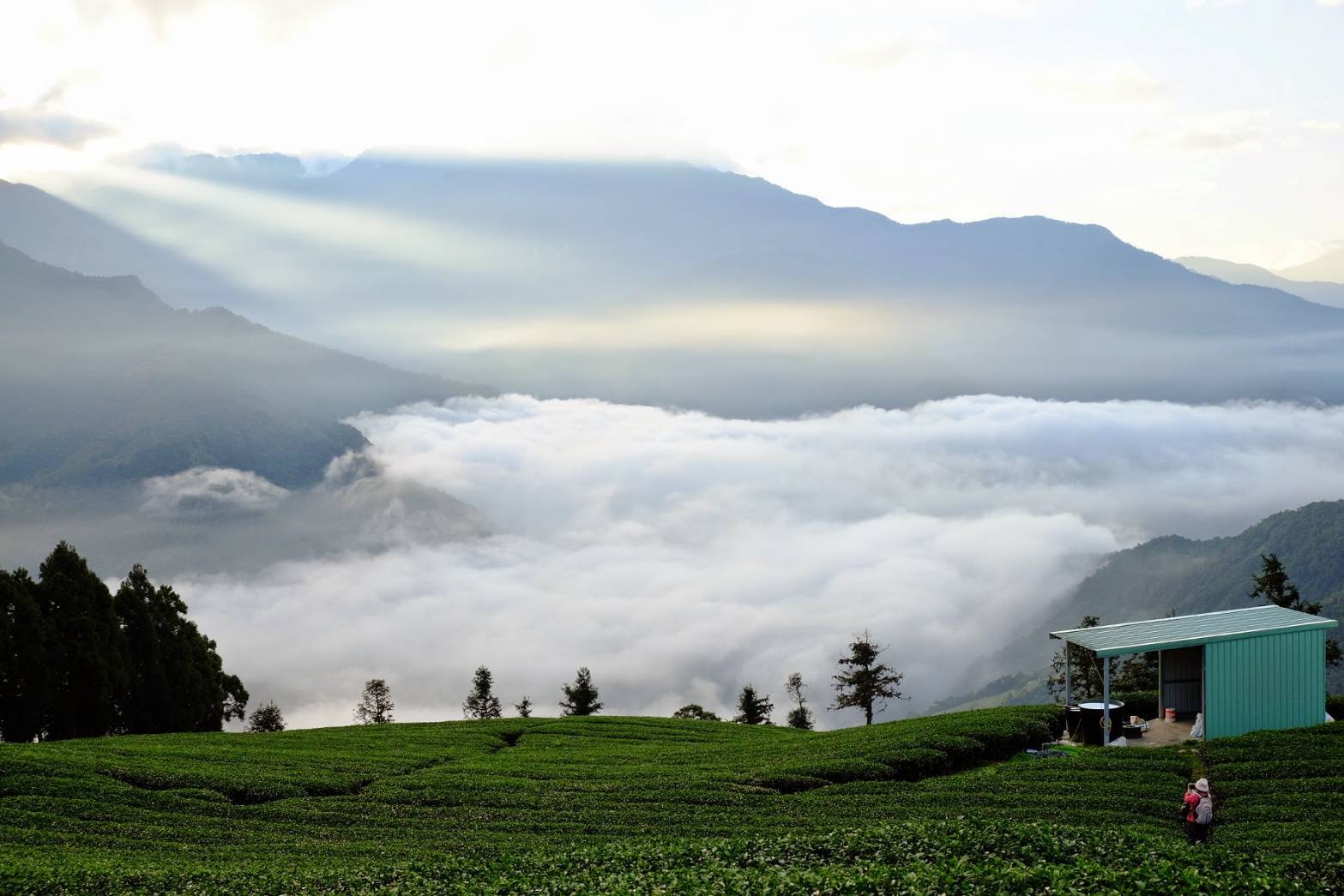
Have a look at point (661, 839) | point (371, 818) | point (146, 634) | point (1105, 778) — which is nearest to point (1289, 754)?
point (1105, 778)

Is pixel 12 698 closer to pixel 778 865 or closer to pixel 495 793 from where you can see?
pixel 495 793

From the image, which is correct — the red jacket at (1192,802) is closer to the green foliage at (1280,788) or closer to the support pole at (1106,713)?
the green foliage at (1280,788)

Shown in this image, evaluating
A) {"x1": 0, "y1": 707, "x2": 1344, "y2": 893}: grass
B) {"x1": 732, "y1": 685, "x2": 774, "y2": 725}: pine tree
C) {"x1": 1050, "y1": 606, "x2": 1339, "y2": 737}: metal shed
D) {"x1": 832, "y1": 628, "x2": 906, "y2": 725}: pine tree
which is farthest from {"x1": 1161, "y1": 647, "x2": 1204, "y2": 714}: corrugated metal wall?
{"x1": 732, "y1": 685, "x2": 774, "y2": 725}: pine tree

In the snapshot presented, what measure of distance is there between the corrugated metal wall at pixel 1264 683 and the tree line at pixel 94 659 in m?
54.0

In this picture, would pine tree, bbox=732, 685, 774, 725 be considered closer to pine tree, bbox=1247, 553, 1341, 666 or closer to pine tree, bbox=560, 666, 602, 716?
pine tree, bbox=560, 666, 602, 716

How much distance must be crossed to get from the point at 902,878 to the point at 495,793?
1967cm

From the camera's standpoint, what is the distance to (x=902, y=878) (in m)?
19.7

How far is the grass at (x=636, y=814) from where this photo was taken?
72.5ft

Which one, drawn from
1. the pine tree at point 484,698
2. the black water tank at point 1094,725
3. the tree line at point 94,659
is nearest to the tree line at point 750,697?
the pine tree at point 484,698

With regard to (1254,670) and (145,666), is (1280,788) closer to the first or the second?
(1254,670)

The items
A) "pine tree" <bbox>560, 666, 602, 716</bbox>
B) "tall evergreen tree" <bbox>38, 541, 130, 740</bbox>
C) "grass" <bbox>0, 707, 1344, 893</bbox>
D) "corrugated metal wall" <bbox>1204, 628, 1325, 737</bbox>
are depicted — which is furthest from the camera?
"pine tree" <bbox>560, 666, 602, 716</bbox>

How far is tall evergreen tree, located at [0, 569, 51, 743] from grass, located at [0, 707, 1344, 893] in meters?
10.5

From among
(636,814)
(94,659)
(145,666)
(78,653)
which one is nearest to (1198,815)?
(636,814)

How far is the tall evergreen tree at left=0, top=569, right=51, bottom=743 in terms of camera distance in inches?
2202
